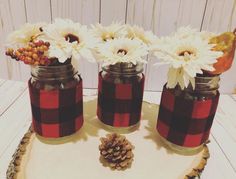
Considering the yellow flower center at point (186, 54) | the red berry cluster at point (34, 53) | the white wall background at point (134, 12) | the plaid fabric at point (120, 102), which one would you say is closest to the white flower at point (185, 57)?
the yellow flower center at point (186, 54)

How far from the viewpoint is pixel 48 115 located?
1.89 ft

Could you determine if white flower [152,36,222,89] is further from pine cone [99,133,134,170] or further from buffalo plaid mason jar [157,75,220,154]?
pine cone [99,133,134,170]

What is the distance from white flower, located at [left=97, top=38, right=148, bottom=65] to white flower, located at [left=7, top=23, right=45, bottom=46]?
0.14 metres

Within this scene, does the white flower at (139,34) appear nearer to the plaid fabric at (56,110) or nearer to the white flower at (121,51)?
the white flower at (121,51)

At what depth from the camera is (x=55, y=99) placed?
0.56 m

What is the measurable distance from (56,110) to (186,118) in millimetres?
281

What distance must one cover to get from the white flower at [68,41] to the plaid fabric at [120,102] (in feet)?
0.40

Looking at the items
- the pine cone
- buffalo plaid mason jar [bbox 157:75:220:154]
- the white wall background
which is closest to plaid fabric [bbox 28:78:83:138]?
the pine cone

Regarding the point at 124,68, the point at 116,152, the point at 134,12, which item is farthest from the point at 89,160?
the point at 134,12

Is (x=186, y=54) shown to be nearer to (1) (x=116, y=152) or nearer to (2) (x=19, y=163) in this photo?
(1) (x=116, y=152)

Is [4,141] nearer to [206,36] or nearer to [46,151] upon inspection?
[46,151]

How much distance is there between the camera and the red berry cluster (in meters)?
0.51

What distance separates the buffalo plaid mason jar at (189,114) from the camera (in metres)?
0.55

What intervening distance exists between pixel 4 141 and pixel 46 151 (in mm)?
186
